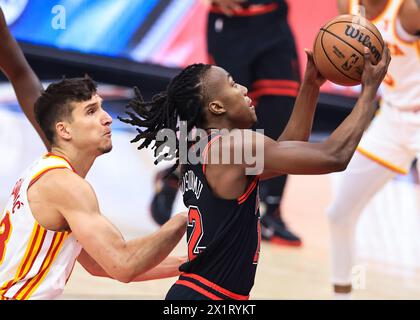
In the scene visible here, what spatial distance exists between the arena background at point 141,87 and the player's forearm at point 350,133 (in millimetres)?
3875

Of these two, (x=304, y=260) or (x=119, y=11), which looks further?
(x=119, y=11)

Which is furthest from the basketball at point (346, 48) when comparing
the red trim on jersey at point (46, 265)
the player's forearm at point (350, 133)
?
the red trim on jersey at point (46, 265)

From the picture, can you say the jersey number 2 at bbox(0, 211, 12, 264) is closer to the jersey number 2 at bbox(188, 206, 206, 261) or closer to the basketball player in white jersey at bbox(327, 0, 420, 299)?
the jersey number 2 at bbox(188, 206, 206, 261)

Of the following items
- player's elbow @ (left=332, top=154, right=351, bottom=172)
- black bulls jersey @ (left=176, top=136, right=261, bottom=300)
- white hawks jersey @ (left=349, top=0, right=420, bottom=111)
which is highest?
player's elbow @ (left=332, top=154, right=351, bottom=172)

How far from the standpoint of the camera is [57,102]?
152 inches

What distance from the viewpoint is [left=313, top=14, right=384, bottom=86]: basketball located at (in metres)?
3.78

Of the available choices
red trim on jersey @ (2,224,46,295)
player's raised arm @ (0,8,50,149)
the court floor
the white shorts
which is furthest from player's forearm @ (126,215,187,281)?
the white shorts

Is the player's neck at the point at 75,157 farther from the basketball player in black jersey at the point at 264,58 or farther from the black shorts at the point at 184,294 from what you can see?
the basketball player in black jersey at the point at 264,58

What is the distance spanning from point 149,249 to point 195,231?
28cm

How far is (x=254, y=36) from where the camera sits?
7.53 m

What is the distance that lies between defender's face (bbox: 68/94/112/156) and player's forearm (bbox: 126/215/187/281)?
0.47 metres
